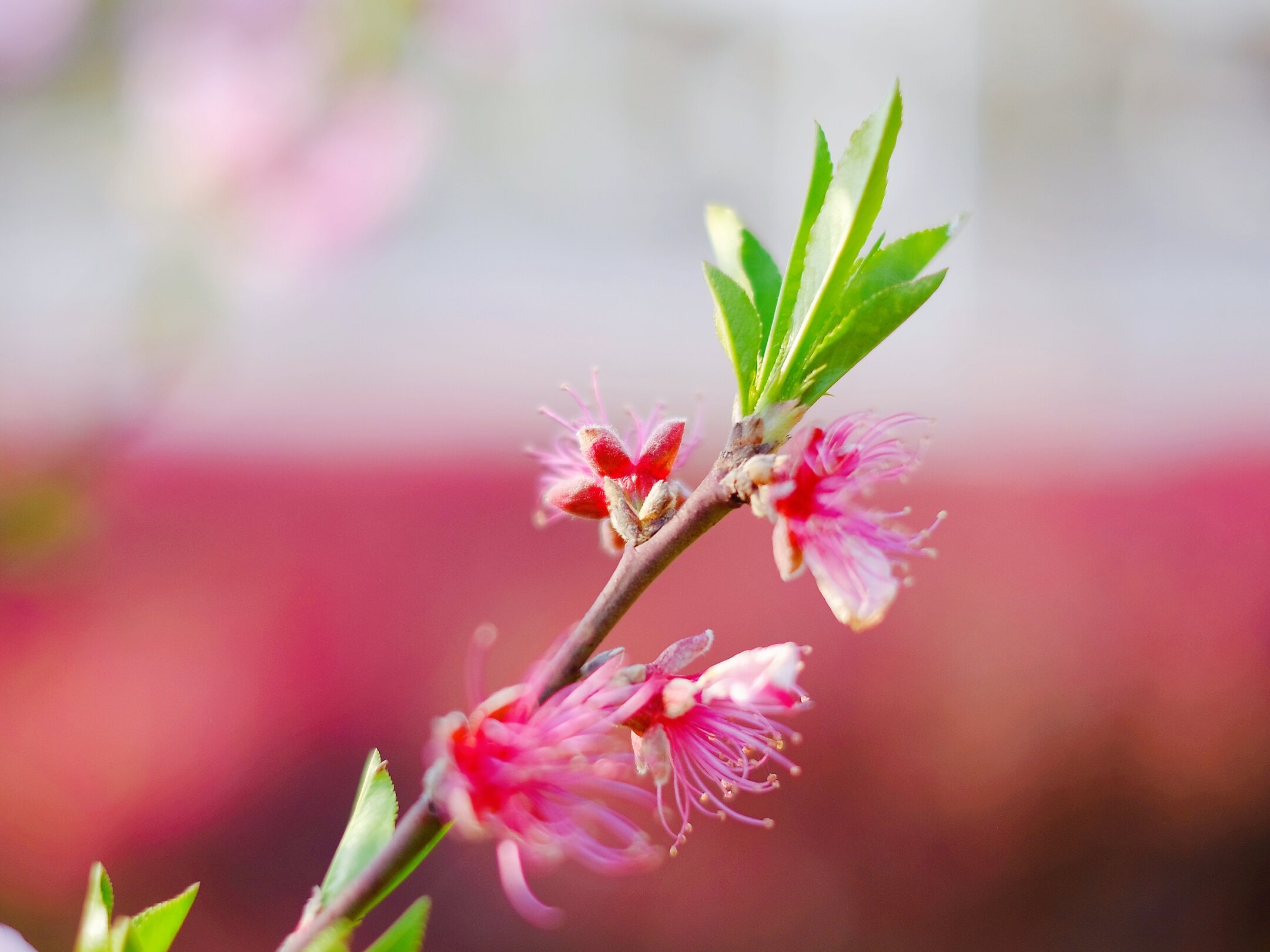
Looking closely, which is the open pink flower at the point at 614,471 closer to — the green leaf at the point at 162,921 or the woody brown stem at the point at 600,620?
the woody brown stem at the point at 600,620

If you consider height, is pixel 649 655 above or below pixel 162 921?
below

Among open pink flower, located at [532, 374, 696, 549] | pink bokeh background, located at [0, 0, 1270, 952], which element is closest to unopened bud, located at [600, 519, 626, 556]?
open pink flower, located at [532, 374, 696, 549]

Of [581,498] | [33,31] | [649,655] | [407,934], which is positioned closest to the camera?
[407,934]

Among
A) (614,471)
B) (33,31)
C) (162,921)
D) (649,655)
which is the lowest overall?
(649,655)

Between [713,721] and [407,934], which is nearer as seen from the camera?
[407,934]

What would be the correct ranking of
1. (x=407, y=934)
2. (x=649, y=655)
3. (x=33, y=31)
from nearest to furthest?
1. (x=407, y=934)
2. (x=33, y=31)
3. (x=649, y=655)

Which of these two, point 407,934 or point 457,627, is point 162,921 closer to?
point 407,934

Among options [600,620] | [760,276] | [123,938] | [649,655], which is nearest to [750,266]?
[760,276]

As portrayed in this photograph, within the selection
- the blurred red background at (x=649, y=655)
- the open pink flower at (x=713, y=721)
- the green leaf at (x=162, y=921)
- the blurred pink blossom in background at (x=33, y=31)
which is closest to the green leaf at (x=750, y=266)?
the open pink flower at (x=713, y=721)
